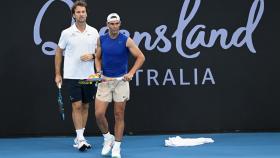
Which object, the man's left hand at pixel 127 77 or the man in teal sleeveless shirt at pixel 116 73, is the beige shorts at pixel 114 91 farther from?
the man's left hand at pixel 127 77

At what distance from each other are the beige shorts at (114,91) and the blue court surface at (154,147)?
0.69m

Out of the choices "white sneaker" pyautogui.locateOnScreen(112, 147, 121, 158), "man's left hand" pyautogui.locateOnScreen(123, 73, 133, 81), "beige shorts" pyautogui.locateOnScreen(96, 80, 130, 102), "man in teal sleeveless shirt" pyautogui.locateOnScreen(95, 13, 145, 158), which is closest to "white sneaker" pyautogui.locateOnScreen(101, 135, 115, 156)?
"man in teal sleeveless shirt" pyautogui.locateOnScreen(95, 13, 145, 158)

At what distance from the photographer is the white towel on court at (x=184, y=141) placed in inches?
302

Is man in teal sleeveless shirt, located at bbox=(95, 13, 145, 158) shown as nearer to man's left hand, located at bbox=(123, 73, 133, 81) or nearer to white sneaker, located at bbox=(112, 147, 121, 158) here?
white sneaker, located at bbox=(112, 147, 121, 158)

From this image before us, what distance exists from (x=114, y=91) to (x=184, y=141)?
1356 mm

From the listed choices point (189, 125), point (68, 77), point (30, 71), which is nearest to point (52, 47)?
point (30, 71)

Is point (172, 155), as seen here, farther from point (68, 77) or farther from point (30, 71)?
point (30, 71)

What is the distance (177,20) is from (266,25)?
126 cm

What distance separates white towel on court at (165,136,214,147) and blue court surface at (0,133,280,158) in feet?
0.30

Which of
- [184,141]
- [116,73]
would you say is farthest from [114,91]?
[184,141]

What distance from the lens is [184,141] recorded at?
7773 mm

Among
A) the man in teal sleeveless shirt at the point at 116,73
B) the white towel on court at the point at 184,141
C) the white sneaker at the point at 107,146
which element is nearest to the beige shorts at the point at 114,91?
the man in teal sleeveless shirt at the point at 116,73

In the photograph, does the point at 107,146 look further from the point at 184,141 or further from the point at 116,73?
the point at 184,141

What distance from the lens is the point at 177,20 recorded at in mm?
8430
